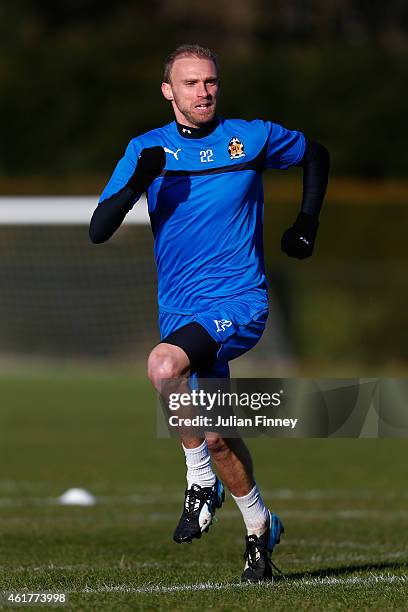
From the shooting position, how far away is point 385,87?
35938 mm

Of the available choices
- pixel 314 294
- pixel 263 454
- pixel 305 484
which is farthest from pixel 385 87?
pixel 305 484

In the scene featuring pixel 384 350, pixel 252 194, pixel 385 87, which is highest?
pixel 385 87

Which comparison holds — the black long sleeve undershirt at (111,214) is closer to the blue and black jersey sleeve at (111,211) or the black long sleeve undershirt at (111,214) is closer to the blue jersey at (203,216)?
the blue and black jersey sleeve at (111,211)

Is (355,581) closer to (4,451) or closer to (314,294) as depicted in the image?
(4,451)

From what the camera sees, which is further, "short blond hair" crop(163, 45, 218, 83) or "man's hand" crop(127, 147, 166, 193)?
"short blond hair" crop(163, 45, 218, 83)

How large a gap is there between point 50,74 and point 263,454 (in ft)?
76.4

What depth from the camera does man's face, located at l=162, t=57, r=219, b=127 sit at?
690cm

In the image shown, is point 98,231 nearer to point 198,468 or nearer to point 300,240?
point 300,240

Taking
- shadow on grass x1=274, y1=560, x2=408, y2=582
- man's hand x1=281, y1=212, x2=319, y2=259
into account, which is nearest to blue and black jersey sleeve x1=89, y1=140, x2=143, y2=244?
man's hand x1=281, y1=212, x2=319, y2=259

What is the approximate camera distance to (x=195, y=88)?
691 centimetres

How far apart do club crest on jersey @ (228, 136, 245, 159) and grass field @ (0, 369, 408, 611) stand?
209 cm

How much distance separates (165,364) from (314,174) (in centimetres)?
145

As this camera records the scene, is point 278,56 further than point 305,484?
Yes

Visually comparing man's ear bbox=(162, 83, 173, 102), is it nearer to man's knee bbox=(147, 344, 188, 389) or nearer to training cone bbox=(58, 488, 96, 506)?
man's knee bbox=(147, 344, 188, 389)
